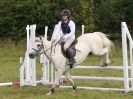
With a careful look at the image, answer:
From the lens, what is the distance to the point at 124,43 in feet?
39.5

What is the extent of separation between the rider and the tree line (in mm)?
24291

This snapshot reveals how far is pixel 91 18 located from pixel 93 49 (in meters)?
25.8

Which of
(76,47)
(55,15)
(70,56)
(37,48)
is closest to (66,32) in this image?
(76,47)

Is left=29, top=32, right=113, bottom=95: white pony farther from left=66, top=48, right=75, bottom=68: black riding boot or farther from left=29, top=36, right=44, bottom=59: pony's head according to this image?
A: left=66, top=48, right=75, bottom=68: black riding boot

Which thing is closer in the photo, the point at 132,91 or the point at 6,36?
the point at 132,91

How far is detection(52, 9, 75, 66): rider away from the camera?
1252cm

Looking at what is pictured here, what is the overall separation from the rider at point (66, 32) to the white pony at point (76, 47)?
0.22 metres

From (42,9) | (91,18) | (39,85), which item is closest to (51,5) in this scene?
(42,9)

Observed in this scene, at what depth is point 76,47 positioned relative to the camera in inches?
504

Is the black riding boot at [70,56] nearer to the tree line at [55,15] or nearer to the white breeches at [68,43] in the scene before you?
the white breeches at [68,43]

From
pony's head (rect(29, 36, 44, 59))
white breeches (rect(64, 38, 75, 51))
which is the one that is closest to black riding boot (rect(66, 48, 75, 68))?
white breeches (rect(64, 38, 75, 51))

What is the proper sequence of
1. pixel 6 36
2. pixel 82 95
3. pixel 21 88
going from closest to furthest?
pixel 82 95, pixel 21 88, pixel 6 36

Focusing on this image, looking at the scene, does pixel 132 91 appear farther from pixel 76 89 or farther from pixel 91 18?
pixel 91 18

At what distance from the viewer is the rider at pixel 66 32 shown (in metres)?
12.5
